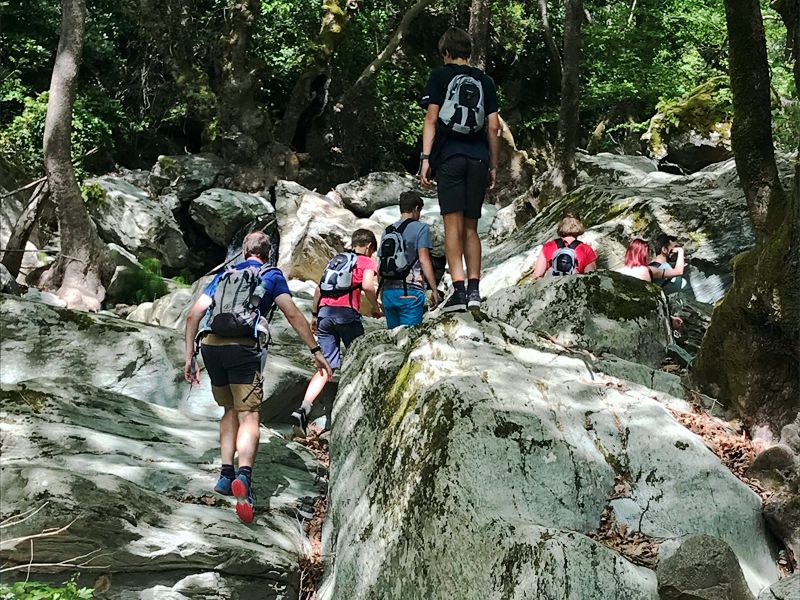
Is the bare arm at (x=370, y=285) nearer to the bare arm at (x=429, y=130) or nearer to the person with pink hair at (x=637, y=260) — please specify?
the bare arm at (x=429, y=130)

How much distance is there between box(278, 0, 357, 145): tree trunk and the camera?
69.1 feet

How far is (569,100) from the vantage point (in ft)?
40.8

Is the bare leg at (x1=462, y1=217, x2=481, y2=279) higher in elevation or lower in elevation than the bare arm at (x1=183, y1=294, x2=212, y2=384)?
higher

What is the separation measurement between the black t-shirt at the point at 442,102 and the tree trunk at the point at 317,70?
17.0m

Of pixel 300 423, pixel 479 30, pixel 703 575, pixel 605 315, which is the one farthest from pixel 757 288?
pixel 479 30

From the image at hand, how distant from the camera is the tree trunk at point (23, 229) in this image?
1171cm

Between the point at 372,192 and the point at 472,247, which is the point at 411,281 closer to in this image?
the point at 472,247

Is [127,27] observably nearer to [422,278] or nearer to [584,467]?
[422,278]

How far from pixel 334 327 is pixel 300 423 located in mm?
936

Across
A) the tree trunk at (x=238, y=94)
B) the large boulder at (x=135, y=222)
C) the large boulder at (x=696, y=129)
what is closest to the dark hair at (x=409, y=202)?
the large boulder at (x=696, y=129)

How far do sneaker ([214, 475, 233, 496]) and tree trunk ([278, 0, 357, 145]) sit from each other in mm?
17065

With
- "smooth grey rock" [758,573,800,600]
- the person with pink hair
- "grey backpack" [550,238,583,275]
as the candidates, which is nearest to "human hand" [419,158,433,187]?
"grey backpack" [550,238,583,275]

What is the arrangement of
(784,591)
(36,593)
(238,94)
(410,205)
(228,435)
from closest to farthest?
(784,591) < (36,593) < (228,435) < (410,205) < (238,94)

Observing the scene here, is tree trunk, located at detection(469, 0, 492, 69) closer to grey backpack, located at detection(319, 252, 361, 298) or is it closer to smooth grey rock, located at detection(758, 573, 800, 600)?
grey backpack, located at detection(319, 252, 361, 298)
